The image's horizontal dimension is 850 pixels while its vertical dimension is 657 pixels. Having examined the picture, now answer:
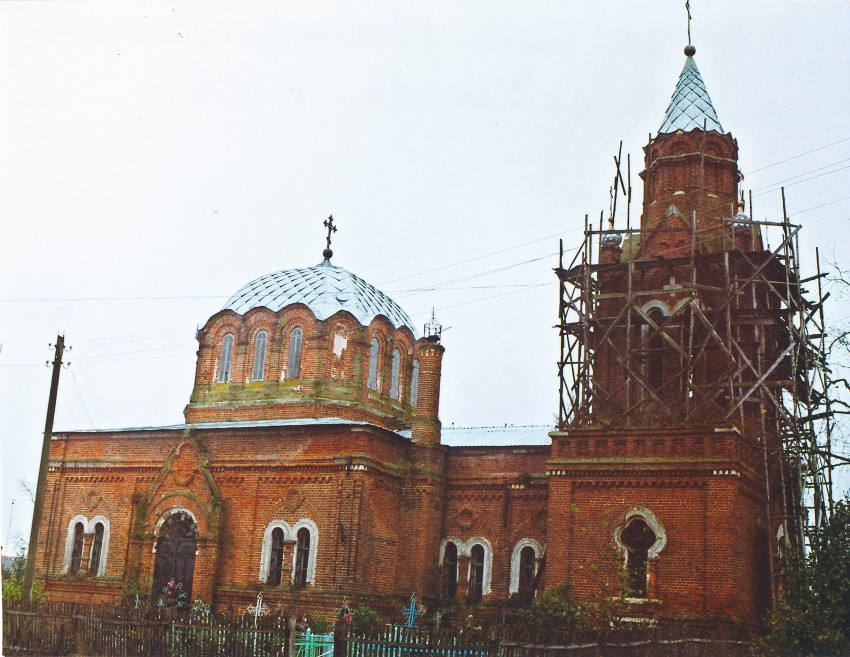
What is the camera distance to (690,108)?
24.9 metres

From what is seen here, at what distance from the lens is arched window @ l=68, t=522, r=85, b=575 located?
84.3 feet

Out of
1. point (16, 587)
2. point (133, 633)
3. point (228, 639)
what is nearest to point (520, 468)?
point (228, 639)

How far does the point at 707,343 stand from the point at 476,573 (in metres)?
7.91

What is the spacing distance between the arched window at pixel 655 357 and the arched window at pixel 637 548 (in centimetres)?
368

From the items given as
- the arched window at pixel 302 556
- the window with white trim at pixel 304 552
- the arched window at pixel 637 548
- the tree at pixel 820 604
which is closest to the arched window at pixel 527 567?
the arched window at pixel 637 548

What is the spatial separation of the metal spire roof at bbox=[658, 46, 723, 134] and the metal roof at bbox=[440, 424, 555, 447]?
8724 millimetres

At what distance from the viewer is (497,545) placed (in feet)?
76.4

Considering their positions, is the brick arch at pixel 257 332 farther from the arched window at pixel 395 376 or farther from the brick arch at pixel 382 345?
the arched window at pixel 395 376

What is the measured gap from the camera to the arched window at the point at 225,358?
1104 inches

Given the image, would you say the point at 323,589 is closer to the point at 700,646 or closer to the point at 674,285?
the point at 700,646

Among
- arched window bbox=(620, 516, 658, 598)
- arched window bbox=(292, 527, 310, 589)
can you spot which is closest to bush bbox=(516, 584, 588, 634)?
arched window bbox=(620, 516, 658, 598)

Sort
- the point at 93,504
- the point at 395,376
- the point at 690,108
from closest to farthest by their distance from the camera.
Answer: the point at 690,108 < the point at 93,504 < the point at 395,376

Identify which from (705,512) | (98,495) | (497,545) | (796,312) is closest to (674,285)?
(796,312)

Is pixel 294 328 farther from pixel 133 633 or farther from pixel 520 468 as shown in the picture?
pixel 133 633
